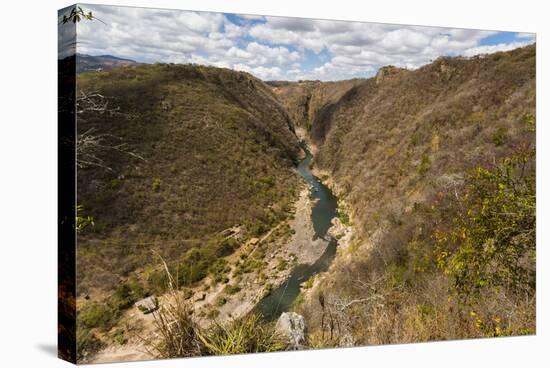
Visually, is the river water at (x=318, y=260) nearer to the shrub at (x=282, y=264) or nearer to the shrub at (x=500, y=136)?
the shrub at (x=282, y=264)

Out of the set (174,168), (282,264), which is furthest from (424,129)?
(174,168)

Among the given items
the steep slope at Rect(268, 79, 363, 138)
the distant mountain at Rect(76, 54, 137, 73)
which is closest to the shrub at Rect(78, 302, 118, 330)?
the distant mountain at Rect(76, 54, 137, 73)

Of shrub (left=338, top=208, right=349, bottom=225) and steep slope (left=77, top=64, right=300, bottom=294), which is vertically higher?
steep slope (left=77, top=64, right=300, bottom=294)

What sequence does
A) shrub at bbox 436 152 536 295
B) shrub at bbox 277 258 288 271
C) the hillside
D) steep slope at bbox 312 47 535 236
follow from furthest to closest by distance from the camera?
1. steep slope at bbox 312 47 535 236
2. shrub at bbox 277 258 288 271
3. the hillside
4. shrub at bbox 436 152 536 295

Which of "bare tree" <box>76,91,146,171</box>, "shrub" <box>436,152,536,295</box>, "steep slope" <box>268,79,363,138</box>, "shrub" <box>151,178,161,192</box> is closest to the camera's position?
"shrub" <box>436,152,536,295</box>

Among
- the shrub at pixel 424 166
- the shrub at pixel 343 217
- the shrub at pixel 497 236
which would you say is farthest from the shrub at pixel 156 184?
the shrub at pixel 424 166

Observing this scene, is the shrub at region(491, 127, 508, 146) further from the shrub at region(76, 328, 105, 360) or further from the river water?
the shrub at region(76, 328, 105, 360)
